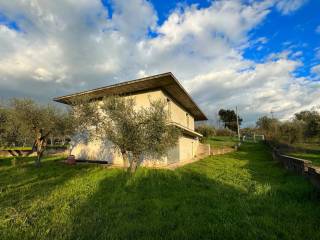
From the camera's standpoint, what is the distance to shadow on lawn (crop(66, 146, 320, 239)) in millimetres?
3725

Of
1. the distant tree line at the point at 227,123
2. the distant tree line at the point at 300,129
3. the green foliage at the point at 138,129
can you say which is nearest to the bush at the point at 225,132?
the distant tree line at the point at 227,123

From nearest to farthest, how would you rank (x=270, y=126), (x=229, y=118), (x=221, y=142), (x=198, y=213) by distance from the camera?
(x=198, y=213), (x=270, y=126), (x=221, y=142), (x=229, y=118)

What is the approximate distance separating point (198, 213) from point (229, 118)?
1970 inches

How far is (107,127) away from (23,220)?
5.88 m

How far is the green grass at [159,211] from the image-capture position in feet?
12.4

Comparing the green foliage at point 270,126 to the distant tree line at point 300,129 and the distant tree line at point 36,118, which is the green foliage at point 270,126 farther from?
the distant tree line at point 36,118

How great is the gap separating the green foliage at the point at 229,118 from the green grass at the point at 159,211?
4546cm

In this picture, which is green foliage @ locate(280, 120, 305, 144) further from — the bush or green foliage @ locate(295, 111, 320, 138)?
the bush

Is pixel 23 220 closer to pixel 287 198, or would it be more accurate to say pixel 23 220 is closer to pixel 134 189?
pixel 134 189

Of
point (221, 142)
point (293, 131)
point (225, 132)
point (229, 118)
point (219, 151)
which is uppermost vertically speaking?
point (229, 118)

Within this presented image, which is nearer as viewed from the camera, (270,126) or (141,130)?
(141,130)

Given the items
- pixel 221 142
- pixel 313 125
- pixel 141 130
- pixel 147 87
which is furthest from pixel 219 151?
pixel 141 130

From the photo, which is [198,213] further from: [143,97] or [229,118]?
[229,118]

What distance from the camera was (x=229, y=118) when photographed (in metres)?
51.2
